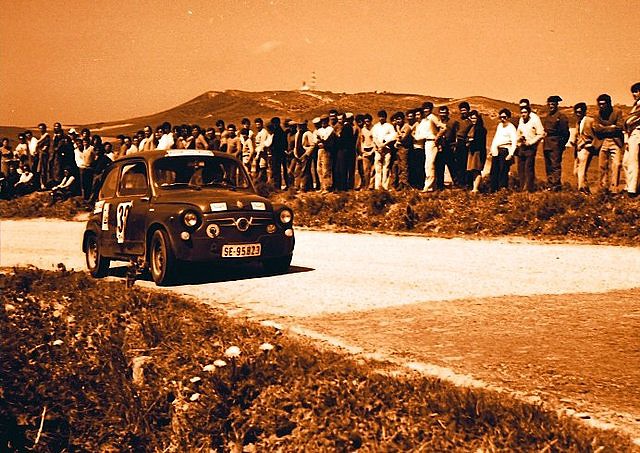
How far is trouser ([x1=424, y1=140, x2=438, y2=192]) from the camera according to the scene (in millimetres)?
15156

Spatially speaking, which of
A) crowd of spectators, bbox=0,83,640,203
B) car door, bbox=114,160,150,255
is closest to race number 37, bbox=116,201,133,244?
car door, bbox=114,160,150,255

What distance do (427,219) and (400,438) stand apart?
1063cm

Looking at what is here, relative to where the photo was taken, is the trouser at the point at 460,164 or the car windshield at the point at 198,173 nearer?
the car windshield at the point at 198,173

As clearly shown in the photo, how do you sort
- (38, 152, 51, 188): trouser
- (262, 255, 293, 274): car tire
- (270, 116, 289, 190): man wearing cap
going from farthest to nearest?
(38, 152, 51, 188): trouser, (270, 116, 289, 190): man wearing cap, (262, 255, 293, 274): car tire

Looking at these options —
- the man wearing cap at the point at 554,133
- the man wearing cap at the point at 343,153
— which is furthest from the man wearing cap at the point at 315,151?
the man wearing cap at the point at 554,133

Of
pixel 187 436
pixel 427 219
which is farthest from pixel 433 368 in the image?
pixel 427 219

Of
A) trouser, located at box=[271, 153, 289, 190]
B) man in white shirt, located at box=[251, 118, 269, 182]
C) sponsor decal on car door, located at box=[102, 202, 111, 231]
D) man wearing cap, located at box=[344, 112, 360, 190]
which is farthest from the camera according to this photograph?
trouser, located at box=[271, 153, 289, 190]

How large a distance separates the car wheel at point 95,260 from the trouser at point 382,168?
7869 mm

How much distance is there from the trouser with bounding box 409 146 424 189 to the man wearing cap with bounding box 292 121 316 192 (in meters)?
3.00

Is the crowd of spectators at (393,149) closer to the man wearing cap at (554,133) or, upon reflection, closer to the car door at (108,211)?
the man wearing cap at (554,133)

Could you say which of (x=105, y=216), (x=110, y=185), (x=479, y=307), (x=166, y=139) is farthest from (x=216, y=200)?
(x=166, y=139)

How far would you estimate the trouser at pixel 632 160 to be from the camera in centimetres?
1203

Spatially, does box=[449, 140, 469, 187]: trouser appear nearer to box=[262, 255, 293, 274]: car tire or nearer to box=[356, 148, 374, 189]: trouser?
box=[356, 148, 374, 189]: trouser

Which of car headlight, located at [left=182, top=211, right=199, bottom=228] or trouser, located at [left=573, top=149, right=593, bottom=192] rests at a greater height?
trouser, located at [left=573, top=149, right=593, bottom=192]
